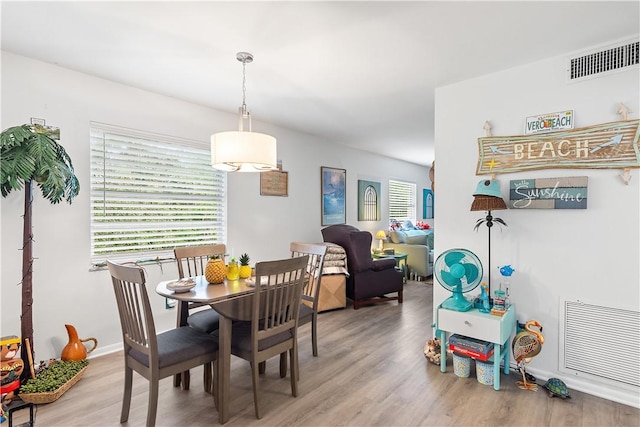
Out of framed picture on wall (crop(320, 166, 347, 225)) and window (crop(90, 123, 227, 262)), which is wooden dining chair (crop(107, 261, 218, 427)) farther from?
framed picture on wall (crop(320, 166, 347, 225))

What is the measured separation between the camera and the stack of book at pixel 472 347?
2408 millimetres

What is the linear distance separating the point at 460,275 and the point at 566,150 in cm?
117

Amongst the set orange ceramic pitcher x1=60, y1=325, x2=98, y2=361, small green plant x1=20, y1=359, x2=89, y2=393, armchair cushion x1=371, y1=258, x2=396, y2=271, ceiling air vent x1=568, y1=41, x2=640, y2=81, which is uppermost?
ceiling air vent x1=568, y1=41, x2=640, y2=81

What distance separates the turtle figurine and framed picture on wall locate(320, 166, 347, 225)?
11.2ft

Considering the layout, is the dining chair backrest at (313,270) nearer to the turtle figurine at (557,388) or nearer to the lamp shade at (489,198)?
the lamp shade at (489,198)

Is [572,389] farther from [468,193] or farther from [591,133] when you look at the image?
[591,133]

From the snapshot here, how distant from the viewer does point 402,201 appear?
727cm

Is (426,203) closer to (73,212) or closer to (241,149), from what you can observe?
(241,149)

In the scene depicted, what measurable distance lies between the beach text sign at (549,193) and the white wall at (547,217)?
5 centimetres

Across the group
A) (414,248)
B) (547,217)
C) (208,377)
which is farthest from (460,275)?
(414,248)

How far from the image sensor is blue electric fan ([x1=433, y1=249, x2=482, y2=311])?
2.55 metres

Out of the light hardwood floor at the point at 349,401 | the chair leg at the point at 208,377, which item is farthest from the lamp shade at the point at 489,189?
the chair leg at the point at 208,377

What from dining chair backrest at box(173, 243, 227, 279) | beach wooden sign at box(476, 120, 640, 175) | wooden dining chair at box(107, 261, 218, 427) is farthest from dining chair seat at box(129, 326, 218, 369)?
beach wooden sign at box(476, 120, 640, 175)

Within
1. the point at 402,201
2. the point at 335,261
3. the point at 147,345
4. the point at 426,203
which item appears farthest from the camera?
the point at 426,203
